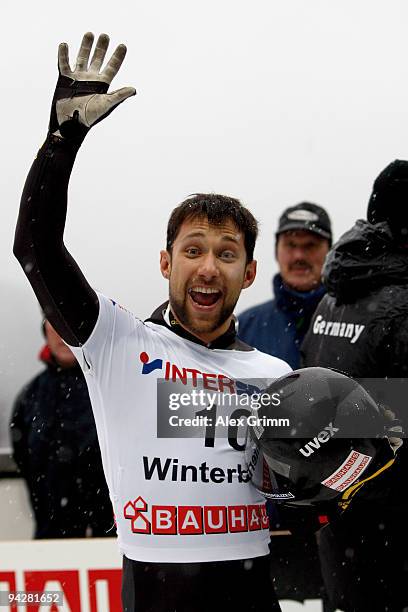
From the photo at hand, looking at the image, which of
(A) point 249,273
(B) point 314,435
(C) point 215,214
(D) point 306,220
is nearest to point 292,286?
(D) point 306,220

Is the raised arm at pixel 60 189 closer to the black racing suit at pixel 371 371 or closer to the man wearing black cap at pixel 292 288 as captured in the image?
the black racing suit at pixel 371 371

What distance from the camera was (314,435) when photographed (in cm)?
223

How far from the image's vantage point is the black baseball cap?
440 centimetres

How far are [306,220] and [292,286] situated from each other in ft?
1.05

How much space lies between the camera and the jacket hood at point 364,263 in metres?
3.11

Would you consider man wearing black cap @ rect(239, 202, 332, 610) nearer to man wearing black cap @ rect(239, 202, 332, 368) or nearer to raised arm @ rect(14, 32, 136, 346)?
man wearing black cap @ rect(239, 202, 332, 368)

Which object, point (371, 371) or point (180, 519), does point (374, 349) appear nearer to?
point (371, 371)

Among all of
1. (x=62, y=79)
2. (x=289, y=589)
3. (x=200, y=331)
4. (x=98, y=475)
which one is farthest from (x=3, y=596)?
(x=62, y=79)

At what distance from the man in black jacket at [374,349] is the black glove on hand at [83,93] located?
1.24m

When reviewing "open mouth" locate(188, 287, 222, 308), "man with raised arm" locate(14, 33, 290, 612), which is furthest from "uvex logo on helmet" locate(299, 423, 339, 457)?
"open mouth" locate(188, 287, 222, 308)

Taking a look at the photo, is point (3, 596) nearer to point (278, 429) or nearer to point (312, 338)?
point (312, 338)

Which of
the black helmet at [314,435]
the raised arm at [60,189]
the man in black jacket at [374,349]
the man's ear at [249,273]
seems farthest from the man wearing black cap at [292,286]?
the raised arm at [60,189]

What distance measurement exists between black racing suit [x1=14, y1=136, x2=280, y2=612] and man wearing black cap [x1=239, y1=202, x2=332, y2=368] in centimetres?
190

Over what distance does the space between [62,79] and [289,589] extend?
217 cm
